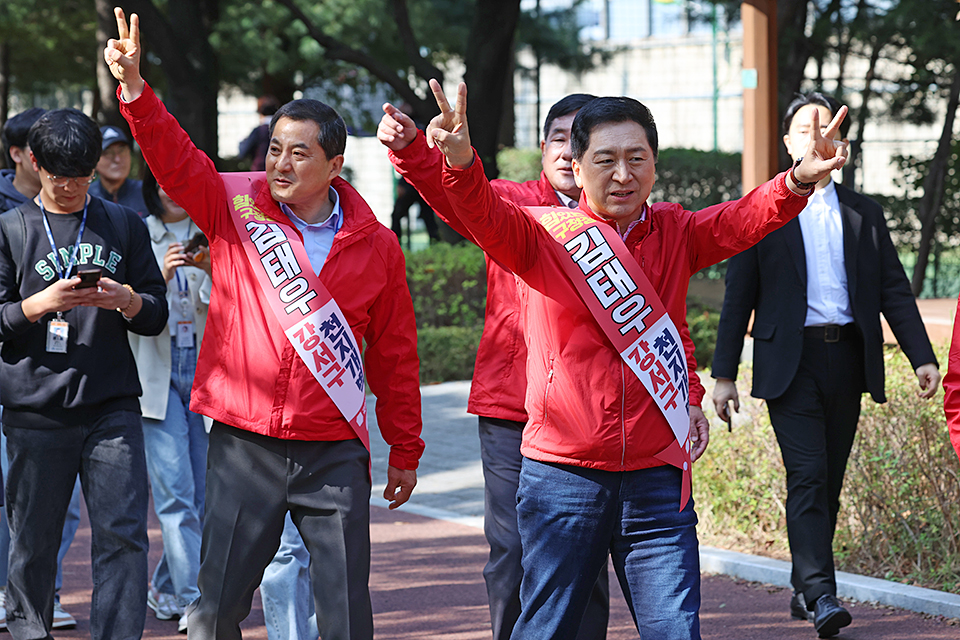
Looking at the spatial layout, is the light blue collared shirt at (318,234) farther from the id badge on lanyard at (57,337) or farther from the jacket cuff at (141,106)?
the id badge on lanyard at (57,337)

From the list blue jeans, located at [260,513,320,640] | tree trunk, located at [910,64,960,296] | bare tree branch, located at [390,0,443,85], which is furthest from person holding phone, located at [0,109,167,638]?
tree trunk, located at [910,64,960,296]

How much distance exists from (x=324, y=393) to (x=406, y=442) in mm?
379

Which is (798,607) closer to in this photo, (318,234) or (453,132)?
(318,234)

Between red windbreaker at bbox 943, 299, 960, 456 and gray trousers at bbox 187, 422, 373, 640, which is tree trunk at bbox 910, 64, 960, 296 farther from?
gray trousers at bbox 187, 422, 373, 640

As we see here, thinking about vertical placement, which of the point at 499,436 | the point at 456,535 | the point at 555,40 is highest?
the point at 555,40

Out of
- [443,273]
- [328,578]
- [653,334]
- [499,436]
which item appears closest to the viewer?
[653,334]

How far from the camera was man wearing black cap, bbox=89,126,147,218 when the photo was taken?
564 cm

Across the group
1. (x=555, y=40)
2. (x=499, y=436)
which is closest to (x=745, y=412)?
(x=499, y=436)

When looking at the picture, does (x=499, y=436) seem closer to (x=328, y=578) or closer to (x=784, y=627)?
(x=328, y=578)

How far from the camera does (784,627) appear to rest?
4816mm

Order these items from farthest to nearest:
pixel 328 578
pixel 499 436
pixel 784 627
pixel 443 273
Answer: pixel 443 273
pixel 784 627
pixel 499 436
pixel 328 578

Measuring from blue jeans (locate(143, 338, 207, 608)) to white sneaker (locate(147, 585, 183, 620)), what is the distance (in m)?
0.03

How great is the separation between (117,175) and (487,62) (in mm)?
8128

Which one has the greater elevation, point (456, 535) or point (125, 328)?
point (125, 328)
